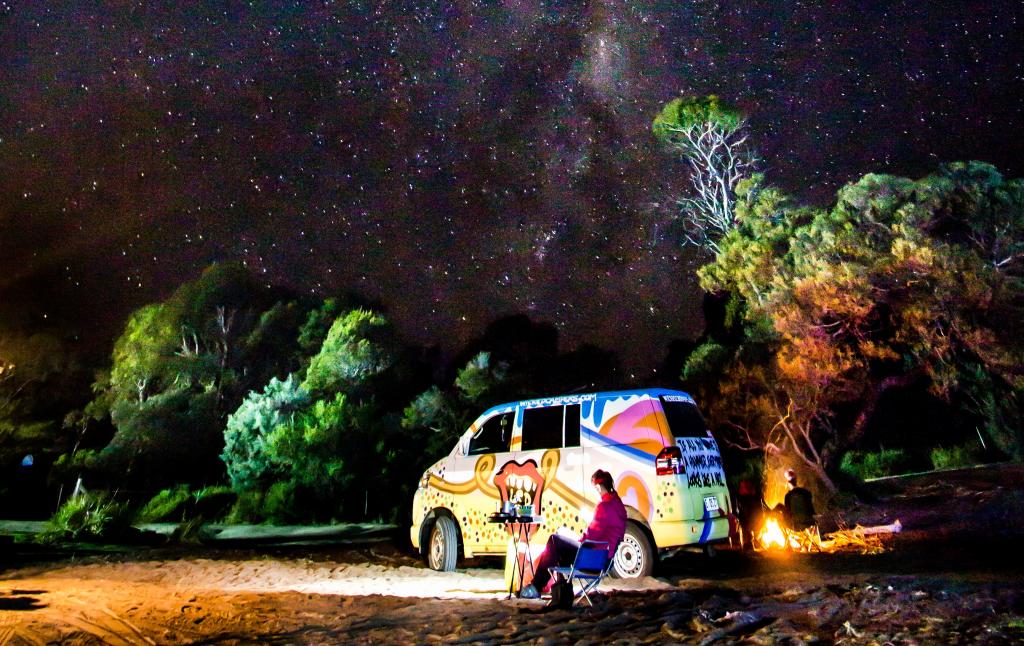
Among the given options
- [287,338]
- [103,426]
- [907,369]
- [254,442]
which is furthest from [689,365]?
[103,426]

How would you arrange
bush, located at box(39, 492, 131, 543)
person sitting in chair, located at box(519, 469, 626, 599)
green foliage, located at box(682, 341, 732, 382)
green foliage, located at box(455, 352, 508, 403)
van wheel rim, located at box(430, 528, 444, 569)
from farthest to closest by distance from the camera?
1. green foliage, located at box(455, 352, 508, 403)
2. green foliage, located at box(682, 341, 732, 382)
3. bush, located at box(39, 492, 131, 543)
4. van wheel rim, located at box(430, 528, 444, 569)
5. person sitting in chair, located at box(519, 469, 626, 599)

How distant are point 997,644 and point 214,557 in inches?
425

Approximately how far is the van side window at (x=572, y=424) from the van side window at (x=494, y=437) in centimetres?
85

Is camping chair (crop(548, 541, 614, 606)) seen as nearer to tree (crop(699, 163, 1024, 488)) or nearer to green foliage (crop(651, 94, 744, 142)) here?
tree (crop(699, 163, 1024, 488))

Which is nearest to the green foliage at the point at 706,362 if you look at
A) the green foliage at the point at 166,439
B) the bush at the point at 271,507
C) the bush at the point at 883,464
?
the bush at the point at 883,464

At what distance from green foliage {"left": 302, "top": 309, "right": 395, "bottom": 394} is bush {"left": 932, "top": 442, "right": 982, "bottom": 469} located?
1885 centimetres

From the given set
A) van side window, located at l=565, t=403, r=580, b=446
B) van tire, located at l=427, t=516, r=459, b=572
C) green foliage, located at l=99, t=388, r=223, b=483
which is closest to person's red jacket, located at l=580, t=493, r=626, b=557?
van side window, located at l=565, t=403, r=580, b=446

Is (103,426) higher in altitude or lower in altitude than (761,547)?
higher

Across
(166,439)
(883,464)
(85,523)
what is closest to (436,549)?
(85,523)

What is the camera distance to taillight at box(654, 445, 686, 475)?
7.10 metres

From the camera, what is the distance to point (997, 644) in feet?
13.8

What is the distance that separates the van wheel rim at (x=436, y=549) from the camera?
898 centimetres

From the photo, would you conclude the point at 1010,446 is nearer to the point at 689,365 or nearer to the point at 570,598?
the point at 689,365

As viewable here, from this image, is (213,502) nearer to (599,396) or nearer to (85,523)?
(85,523)
